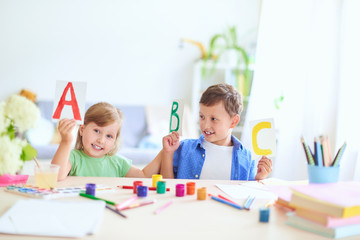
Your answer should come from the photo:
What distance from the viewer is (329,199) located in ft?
2.77

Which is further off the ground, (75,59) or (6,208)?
(75,59)

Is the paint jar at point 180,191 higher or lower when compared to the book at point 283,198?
lower

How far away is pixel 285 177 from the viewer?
9.19ft

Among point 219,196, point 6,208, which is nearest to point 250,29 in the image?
point 219,196

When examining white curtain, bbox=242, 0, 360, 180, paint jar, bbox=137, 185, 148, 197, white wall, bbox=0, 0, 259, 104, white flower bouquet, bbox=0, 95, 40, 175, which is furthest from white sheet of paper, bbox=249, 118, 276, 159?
white wall, bbox=0, 0, 259, 104

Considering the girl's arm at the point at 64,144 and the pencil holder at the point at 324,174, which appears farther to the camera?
the girl's arm at the point at 64,144

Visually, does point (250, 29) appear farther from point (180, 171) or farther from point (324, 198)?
point (324, 198)

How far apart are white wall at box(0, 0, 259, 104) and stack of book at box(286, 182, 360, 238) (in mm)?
3325

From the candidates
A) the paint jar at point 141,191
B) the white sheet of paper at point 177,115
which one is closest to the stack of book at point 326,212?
the paint jar at point 141,191

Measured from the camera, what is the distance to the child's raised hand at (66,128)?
129 cm

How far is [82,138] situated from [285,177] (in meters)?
1.74

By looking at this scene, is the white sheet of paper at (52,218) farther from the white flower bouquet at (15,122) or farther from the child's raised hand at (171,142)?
the child's raised hand at (171,142)

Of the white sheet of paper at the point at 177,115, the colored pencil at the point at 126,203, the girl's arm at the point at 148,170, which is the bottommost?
the girl's arm at the point at 148,170

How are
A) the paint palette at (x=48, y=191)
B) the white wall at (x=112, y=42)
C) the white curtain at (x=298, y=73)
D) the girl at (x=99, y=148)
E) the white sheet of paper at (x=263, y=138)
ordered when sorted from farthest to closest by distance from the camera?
the white wall at (x=112, y=42) < the white curtain at (x=298, y=73) < the girl at (x=99, y=148) < the white sheet of paper at (x=263, y=138) < the paint palette at (x=48, y=191)
